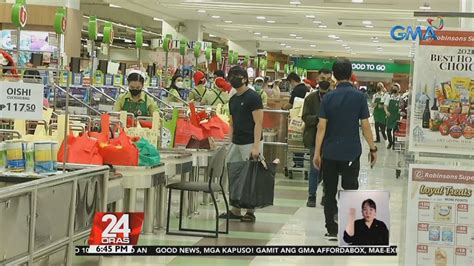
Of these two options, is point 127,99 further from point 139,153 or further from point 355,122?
point 355,122

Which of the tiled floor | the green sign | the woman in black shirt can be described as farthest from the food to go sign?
the woman in black shirt

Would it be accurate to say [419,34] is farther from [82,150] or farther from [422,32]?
[82,150]

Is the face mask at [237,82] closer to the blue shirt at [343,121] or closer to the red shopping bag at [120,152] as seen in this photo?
the blue shirt at [343,121]

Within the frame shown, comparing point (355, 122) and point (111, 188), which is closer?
point (111, 188)

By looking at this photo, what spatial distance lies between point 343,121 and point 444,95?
9.40 feet

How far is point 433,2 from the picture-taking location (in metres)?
17.7

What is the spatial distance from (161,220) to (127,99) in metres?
1.70

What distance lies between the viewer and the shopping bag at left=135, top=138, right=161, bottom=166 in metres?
7.24

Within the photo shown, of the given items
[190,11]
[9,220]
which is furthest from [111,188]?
[190,11]

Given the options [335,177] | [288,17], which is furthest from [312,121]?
[288,17]

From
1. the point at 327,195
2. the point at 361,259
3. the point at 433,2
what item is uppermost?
the point at 433,2

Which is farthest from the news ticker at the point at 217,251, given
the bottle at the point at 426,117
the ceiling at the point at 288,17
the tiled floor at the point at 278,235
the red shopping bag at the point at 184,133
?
the ceiling at the point at 288,17

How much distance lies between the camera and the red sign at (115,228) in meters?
4.58

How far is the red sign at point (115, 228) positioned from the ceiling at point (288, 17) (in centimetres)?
1266
